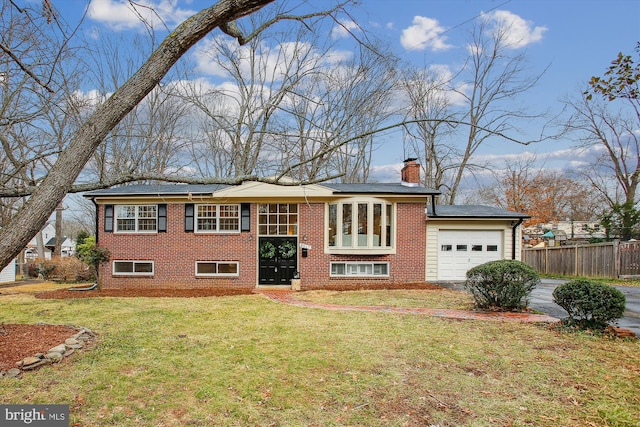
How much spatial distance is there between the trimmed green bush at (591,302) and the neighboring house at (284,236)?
283 inches

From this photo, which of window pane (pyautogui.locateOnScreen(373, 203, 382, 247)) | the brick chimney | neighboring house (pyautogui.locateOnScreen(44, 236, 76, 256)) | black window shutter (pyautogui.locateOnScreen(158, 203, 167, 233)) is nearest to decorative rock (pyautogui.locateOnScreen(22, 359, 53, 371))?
black window shutter (pyautogui.locateOnScreen(158, 203, 167, 233))

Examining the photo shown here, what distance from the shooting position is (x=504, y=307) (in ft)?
29.8

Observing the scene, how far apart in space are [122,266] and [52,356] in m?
10.4

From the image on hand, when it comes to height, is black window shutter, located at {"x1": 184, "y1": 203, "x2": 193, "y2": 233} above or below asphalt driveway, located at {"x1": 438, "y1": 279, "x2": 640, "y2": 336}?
above

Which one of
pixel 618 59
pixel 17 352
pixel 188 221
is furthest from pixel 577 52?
pixel 188 221

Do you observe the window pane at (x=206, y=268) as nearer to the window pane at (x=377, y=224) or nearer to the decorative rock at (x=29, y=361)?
the window pane at (x=377, y=224)

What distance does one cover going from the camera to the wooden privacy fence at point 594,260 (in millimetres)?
16719

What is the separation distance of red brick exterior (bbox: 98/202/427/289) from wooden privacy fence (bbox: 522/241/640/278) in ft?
30.5

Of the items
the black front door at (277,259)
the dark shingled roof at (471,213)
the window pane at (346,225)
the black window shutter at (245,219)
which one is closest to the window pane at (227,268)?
the black front door at (277,259)

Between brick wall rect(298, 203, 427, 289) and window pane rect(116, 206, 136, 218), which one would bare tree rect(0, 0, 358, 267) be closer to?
brick wall rect(298, 203, 427, 289)

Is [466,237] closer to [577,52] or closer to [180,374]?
[577,52]

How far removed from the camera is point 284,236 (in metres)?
14.4

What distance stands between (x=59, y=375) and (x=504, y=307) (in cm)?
875

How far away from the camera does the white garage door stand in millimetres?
14922
